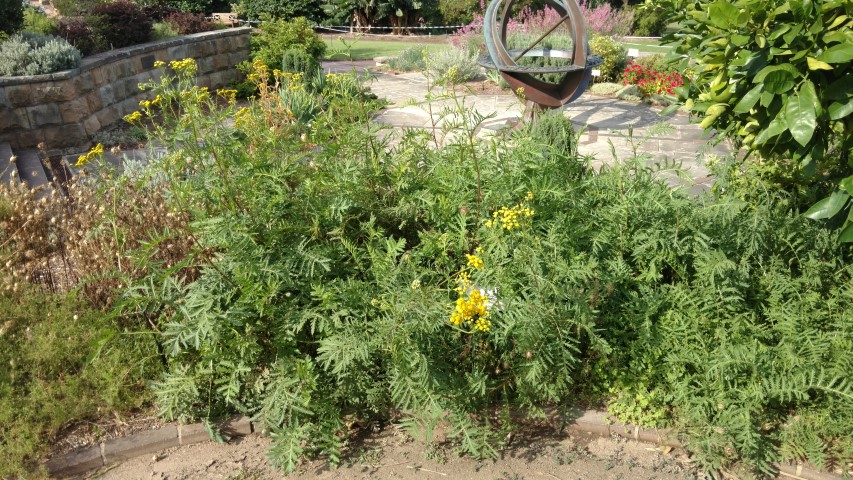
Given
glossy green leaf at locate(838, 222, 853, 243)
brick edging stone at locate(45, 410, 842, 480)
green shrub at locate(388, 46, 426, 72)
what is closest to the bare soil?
brick edging stone at locate(45, 410, 842, 480)

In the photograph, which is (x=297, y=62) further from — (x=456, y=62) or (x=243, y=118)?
(x=243, y=118)

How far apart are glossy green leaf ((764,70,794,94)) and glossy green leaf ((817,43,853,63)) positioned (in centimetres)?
11

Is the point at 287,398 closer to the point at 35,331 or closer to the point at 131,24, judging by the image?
the point at 35,331

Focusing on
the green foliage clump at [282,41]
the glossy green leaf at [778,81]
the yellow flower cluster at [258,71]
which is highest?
the green foliage clump at [282,41]

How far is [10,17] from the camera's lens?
7809 mm

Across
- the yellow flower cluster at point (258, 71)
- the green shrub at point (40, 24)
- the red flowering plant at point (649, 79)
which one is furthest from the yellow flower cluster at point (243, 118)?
the red flowering plant at point (649, 79)

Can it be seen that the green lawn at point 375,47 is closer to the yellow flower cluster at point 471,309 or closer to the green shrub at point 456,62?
the green shrub at point 456,62

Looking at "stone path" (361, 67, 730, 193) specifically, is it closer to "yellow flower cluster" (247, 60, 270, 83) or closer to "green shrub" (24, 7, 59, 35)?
"yellow flower cluster" (247, 60, 270, 83)

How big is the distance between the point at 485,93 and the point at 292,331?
7944mm

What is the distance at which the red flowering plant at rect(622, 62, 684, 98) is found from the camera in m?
9.47

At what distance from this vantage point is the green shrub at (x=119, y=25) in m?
8.89

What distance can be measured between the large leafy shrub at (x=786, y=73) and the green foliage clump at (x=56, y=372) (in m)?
2.61

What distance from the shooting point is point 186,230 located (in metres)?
3.44

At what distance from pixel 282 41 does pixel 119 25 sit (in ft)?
7.80
